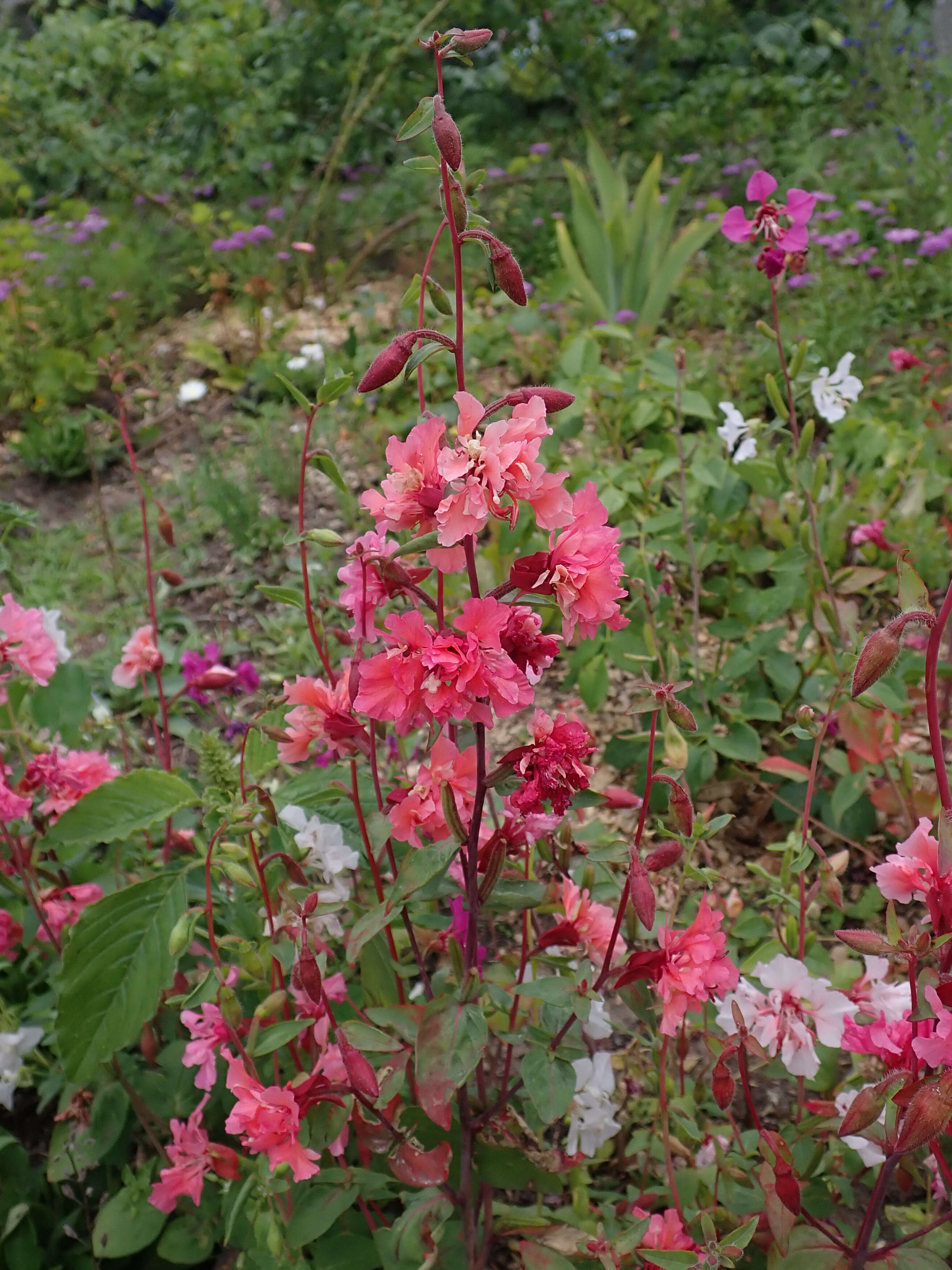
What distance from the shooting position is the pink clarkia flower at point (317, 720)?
3.16 feet

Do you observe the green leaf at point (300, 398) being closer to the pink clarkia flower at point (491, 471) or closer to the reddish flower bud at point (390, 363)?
the reddish flower bud at point (390, 363)

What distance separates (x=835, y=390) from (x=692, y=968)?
1063 mm

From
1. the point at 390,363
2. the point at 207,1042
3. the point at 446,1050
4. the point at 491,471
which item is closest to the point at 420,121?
the point at 390,363

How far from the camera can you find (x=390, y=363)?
2.72 ft

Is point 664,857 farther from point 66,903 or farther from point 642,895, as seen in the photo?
point 66,903

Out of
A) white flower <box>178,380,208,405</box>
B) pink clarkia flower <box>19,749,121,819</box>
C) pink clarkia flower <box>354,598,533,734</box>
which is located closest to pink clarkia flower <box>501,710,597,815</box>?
pink clarkia flower <box>354,598,533,734</box>

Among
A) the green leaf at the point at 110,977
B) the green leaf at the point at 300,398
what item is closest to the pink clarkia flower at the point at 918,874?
the green leaf at the point at 300,398

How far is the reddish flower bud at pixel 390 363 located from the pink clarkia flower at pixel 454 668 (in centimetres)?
20

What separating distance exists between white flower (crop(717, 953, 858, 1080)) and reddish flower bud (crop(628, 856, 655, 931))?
226 mm

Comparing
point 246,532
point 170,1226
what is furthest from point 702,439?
point 170,1226

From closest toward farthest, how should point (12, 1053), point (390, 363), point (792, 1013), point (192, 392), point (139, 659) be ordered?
point (390, 363)
point (792, 1013)
point (12, 1053)
point (139, 659)
point (192, 392)

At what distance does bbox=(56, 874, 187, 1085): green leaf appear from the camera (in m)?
1.17

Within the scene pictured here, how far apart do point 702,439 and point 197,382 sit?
6.98 feet

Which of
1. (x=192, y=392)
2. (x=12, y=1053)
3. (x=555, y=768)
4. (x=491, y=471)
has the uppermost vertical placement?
(x=491, y=471)
